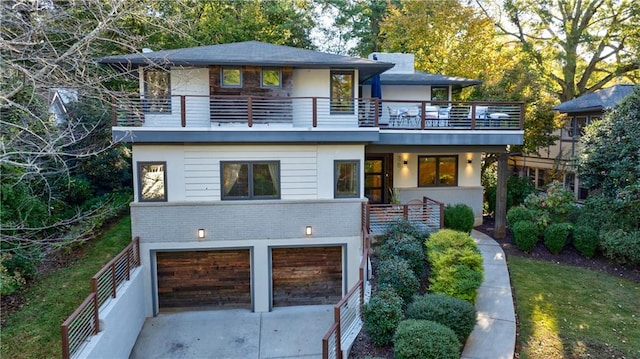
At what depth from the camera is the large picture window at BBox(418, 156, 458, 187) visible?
14523mm

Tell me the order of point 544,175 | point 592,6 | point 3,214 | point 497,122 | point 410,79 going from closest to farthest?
point 3,214 < point 497,122 < point 410,79 < point 544,175 < point 592,6

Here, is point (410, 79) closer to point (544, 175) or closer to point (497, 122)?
point (497, 122)

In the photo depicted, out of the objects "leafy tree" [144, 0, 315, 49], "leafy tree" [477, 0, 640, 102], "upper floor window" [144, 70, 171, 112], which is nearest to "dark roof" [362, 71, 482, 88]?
"upper floor window" [144, 70, 171, 112]

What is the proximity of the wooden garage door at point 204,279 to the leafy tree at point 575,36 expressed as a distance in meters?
23.0

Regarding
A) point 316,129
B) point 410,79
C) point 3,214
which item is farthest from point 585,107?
point 3,214

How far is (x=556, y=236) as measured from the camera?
11586 mm

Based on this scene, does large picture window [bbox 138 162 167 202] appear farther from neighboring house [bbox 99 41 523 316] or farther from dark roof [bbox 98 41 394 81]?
dark roof [bbox 98 41 394 81]

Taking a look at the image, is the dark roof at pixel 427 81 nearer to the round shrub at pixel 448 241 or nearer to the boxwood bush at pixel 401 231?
the boxwood bush at pixel 401 231

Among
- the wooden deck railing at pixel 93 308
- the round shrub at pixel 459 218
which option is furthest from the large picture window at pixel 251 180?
the round shrub at pixel 459 218

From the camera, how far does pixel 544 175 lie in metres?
22.2

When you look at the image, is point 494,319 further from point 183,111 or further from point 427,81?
point 183,111

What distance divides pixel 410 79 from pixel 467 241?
7.24 metres

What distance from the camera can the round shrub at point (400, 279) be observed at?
27.2 ft

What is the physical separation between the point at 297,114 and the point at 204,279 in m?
5.62
